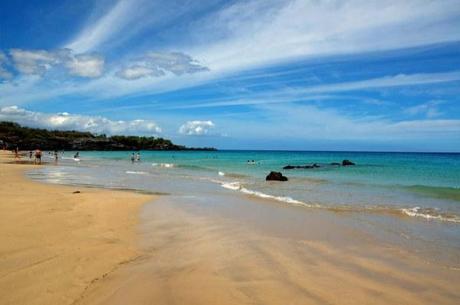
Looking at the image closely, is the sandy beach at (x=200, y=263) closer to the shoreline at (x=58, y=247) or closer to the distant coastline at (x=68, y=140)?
the shoreline at (x=58, y=247)

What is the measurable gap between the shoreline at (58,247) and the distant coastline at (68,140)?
4679 inches

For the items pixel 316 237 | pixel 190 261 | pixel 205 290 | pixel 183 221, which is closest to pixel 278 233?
pixel 316 237

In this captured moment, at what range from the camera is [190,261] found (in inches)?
271

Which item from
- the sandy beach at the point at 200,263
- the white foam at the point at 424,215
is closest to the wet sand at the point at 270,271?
the sandy beach at the point at 200,263

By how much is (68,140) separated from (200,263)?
15157cm

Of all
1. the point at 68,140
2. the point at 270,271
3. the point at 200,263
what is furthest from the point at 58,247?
the point at 68,140

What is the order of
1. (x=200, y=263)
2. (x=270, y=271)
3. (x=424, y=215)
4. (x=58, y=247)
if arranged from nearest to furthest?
(x=270, y=271) < (x=200, y=263) < (x=58, y=247) < (x=424, y=215)

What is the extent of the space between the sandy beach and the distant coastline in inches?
4788

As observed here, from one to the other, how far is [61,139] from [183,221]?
145506 mm

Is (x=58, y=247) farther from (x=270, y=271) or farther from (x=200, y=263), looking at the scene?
(x=270, y=271)

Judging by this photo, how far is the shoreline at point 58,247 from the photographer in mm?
5195

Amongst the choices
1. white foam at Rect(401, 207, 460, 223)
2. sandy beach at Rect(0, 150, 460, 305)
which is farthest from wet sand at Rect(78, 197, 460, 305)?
white foam at Rect(401, 207, 460, 223)

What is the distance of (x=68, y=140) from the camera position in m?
146

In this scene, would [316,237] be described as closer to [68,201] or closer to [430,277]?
[430,277]
